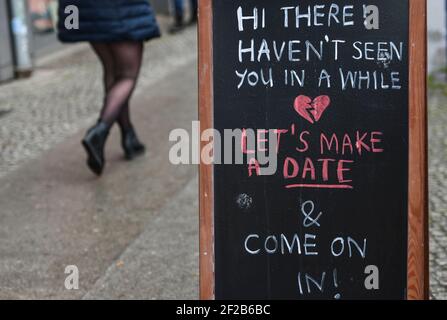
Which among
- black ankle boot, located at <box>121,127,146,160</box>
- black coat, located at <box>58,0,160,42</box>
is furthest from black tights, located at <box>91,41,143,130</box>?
black ankle boot, located at <box>121,127,146,160</box>

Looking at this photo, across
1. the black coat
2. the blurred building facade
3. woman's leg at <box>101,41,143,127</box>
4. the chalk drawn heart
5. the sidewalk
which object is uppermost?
the blurred building facade

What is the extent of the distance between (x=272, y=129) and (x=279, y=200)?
0.87 feet

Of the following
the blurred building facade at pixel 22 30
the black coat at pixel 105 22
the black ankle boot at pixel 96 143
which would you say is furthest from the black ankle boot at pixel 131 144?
the blurred building facade at pixel 22 30

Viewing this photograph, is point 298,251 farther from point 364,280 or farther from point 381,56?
point 381,56

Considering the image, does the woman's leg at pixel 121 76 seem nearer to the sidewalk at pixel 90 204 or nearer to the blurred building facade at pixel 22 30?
the sidewalk at pixel 90 204

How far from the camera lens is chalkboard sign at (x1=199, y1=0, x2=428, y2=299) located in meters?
3.37

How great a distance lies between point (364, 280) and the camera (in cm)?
343

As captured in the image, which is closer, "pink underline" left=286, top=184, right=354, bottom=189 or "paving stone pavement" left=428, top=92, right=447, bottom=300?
"pink underline" left=286, top=184, right=354, bottom=189

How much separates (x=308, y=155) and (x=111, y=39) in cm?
290

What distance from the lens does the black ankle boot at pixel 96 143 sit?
5.93 metres

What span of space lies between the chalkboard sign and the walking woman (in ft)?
8.59

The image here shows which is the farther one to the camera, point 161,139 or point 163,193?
point 161,139

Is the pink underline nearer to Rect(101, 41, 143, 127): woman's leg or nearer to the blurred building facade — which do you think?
Rect(101, 41, 143, 127): woman's leg
